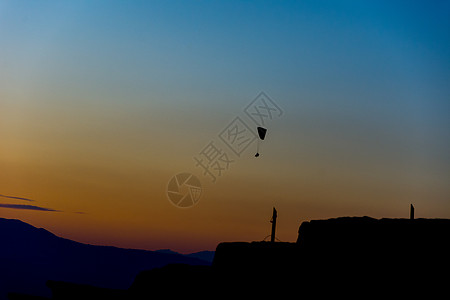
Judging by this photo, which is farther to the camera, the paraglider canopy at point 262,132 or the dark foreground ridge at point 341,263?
the paraglider canopy at point 262,132

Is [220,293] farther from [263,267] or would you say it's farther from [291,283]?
[291,283]

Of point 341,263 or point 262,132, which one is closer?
point 341,263

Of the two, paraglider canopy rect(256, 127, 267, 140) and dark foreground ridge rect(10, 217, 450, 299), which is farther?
paraglider canopy rect(256, 127, 267, 140)

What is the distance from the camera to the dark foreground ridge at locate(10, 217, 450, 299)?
54.5ft

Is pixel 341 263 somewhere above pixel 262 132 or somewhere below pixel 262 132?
below

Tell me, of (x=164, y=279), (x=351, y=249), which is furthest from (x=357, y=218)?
(x=164, y=279)

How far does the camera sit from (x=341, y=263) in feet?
59.9

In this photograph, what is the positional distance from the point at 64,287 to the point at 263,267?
30.4 ft

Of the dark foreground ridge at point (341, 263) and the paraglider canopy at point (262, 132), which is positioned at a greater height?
the paraglider canopy at point (262, 132)

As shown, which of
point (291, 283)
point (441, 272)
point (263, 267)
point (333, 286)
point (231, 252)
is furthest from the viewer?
point (231, 252)

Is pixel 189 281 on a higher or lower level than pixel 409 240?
lower

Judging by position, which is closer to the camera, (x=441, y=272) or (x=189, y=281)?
(x=441, y=272)

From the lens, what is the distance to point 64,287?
26062mm

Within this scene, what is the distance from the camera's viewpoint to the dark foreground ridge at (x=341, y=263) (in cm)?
1662
